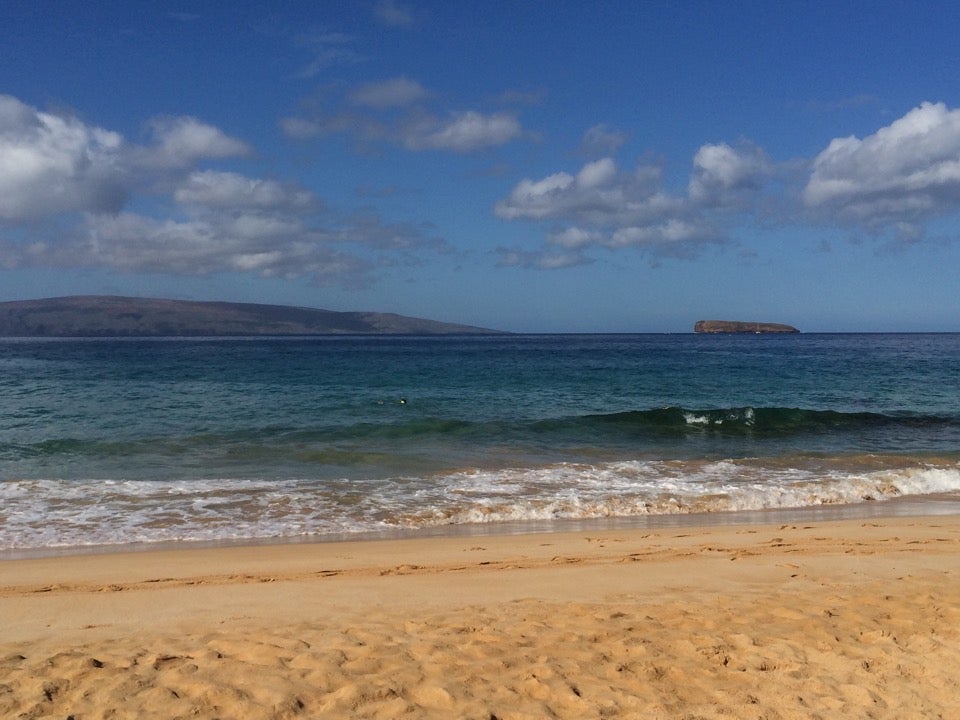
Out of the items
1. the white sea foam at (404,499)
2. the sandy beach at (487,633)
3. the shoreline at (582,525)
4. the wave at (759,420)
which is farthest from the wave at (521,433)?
the sandy beach at (487,633)

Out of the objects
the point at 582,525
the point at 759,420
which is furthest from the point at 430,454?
the point at 759,420

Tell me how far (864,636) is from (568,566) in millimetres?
3225

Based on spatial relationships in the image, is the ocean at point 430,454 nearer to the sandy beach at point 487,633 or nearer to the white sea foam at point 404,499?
the white sea foam at point 404,499

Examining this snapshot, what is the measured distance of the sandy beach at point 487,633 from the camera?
4805 mm

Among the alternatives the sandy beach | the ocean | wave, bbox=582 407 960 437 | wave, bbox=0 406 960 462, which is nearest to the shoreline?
the ocean

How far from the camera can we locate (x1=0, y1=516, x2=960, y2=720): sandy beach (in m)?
4.80

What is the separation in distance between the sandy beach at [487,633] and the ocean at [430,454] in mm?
2727

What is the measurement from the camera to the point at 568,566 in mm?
8430

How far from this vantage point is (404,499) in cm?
1323

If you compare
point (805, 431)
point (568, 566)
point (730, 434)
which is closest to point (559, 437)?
point (730, 434)

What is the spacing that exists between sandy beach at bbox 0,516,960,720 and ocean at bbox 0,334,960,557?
2727 millimetres

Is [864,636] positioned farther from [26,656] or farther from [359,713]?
[26,656]

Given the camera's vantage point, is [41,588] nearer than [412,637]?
No

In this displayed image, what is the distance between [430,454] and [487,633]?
12.9 metres
